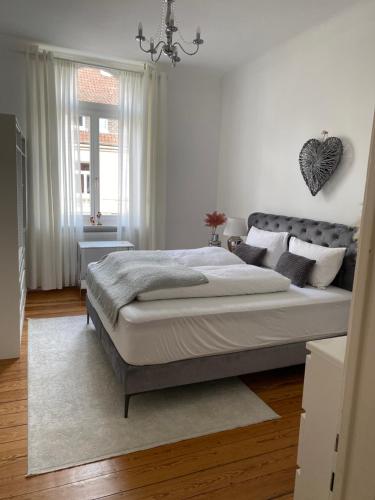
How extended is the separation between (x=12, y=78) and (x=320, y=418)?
15.4ft

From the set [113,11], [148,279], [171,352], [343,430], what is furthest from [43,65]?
[343,430]

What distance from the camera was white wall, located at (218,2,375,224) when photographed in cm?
315

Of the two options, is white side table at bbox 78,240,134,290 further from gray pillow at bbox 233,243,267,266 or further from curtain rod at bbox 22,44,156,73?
curtain rod at bbox 22,44,156,73

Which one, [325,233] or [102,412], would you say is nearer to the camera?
[102,412]

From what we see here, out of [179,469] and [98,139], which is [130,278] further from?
[98,139]

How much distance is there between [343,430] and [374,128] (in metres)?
0.70

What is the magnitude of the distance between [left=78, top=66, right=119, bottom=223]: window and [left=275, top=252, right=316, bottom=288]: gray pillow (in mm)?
2672

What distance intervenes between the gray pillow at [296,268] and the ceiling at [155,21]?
2.19 m

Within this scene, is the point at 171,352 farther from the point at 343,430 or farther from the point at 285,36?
the point at 285,36

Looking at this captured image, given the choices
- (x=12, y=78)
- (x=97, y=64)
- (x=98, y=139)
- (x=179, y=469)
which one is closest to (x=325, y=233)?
(x=179, y=469)

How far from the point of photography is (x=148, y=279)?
2.47 meters

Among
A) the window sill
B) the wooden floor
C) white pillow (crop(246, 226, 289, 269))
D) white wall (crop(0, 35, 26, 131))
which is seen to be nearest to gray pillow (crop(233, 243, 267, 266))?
white pillow (crop(246, 226, 289, 269))

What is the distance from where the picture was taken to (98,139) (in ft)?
15.9

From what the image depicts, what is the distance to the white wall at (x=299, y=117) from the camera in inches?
124
